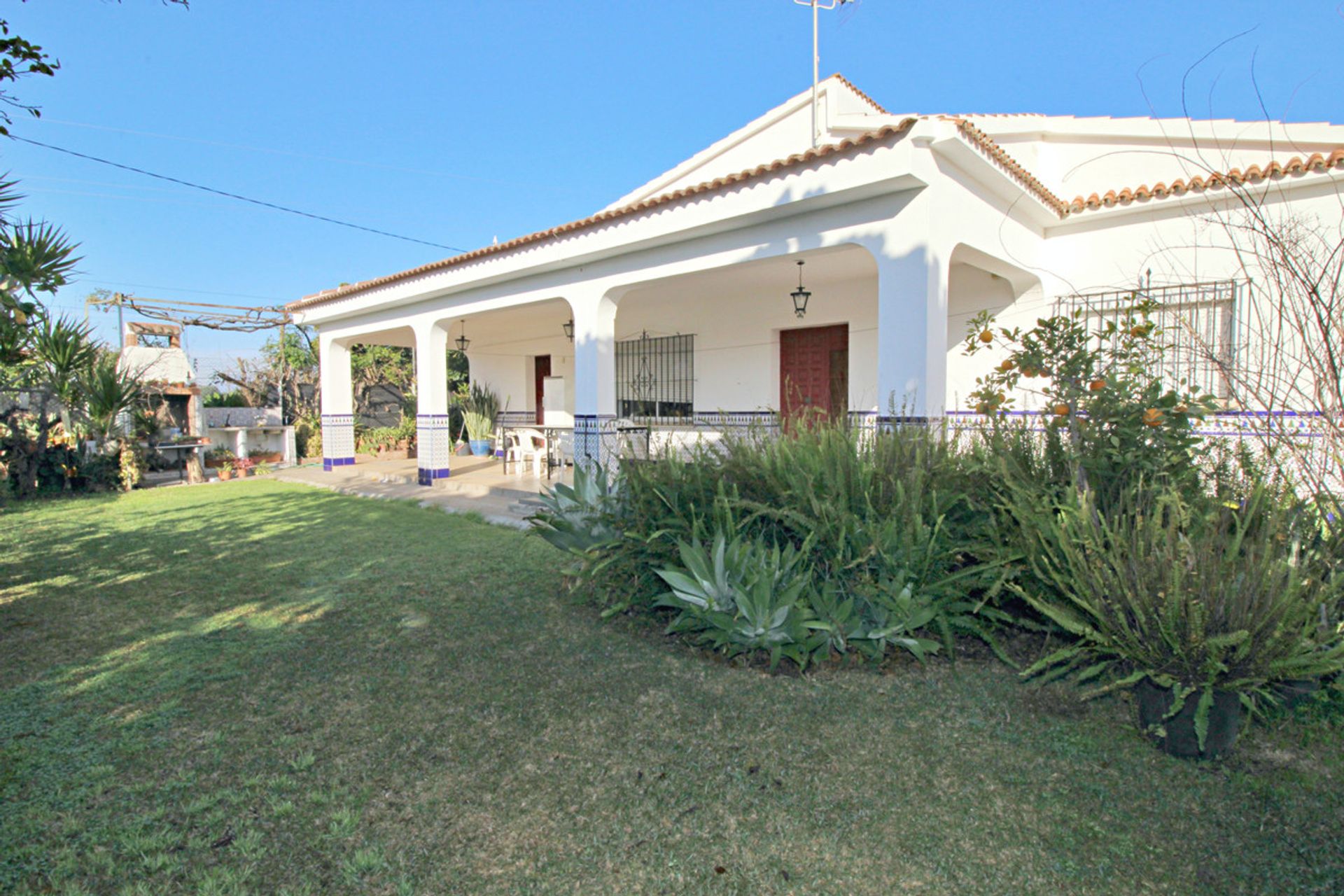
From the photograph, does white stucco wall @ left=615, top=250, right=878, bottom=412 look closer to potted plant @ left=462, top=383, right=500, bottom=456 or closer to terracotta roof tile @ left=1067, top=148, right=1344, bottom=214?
terracotta roof tile @ left=1067, top=148, right=1344, bottom=214

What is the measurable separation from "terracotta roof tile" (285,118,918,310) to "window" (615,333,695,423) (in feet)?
11.2

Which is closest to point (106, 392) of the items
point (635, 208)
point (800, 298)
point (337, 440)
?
point (337, 440)

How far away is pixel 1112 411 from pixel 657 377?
9.49 metres

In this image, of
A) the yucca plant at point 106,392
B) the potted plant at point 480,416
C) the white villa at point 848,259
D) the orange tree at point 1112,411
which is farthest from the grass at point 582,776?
the potted plant at point 480,416

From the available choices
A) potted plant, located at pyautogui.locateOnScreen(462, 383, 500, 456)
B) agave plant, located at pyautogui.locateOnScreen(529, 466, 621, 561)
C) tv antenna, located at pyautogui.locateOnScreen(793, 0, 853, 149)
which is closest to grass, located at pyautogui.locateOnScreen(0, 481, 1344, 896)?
agave plant, located at pyautogui.locateOnScreen(529, 466, 621, 561)

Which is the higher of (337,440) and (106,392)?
(106,392)

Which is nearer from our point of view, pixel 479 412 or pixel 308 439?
pixel 479 412

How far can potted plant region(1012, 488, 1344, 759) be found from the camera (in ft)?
7.57

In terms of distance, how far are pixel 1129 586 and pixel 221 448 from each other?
57.8 ft

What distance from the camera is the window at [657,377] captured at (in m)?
11.8

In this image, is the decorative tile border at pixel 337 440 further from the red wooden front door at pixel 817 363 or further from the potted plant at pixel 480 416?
the red wooden front door at pixel 817 363

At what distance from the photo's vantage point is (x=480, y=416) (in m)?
15.0

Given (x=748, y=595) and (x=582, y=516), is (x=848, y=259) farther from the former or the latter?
(x=748, y=595)

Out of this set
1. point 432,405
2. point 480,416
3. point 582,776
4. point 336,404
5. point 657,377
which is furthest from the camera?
point 480,416
